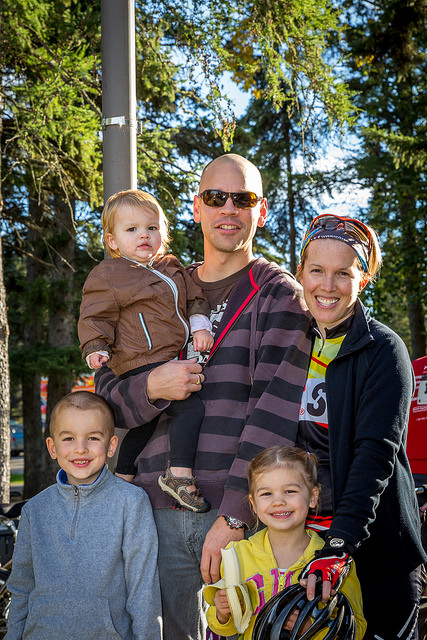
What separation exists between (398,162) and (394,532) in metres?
12.4

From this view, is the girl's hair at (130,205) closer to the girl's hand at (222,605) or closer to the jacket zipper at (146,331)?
the jacket zipper at (146,331)

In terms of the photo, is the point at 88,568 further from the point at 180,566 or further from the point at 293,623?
the point at 293,623

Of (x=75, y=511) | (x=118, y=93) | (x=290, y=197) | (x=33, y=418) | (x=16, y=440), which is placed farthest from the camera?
(x=16, y=440)

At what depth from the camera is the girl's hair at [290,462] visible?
247 cm

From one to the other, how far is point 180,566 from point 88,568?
1.26 ft

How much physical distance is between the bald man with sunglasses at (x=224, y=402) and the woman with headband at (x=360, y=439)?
0.14 m

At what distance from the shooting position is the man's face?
10.1 feet

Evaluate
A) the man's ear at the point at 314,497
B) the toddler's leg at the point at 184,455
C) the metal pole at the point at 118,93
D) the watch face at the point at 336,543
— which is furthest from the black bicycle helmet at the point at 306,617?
the metal pole at the point at 118,93

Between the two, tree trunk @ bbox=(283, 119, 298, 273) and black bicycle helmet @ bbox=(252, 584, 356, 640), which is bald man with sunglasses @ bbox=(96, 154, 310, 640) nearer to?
black bicycle helmet @ bbox=(252, 584, 356, 640)

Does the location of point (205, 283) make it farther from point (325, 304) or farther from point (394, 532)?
point (394, 532)

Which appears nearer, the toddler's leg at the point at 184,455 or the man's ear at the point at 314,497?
the man's ear at the point at 314,497

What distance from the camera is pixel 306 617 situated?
210 centimetres

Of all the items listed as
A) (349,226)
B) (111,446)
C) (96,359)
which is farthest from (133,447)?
(349,226)

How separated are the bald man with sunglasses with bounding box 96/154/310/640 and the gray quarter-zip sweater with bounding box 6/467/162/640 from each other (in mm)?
130
